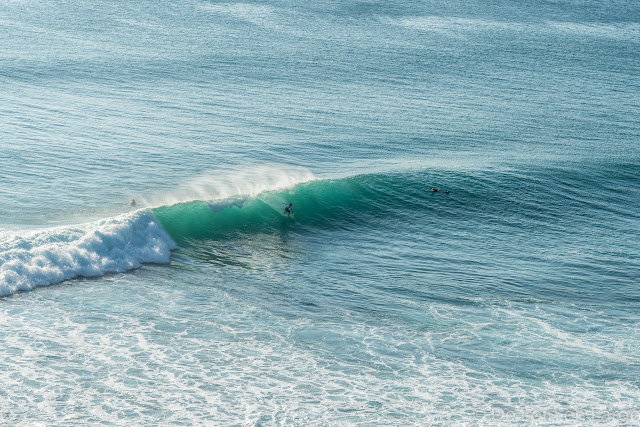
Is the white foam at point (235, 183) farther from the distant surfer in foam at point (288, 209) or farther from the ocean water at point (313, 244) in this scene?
the distant surfer in foam at point (288, 209)

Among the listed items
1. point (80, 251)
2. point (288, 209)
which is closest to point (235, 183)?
point (288, 209)

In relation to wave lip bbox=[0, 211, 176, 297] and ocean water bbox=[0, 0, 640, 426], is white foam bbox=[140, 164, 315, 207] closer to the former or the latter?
ocean water bbox=[0, 0, 640, 426]

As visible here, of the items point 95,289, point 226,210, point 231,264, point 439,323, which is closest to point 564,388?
point 439,323

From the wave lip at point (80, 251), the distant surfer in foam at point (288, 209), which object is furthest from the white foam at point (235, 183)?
the wave lip at point (80, 251)

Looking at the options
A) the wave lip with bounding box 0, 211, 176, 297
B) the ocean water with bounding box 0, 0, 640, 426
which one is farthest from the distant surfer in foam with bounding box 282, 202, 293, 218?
the wave lip with bounding box 0, 211, 176, 297

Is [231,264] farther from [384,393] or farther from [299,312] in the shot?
[384,393]

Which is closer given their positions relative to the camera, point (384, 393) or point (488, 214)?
point (384, 393)
